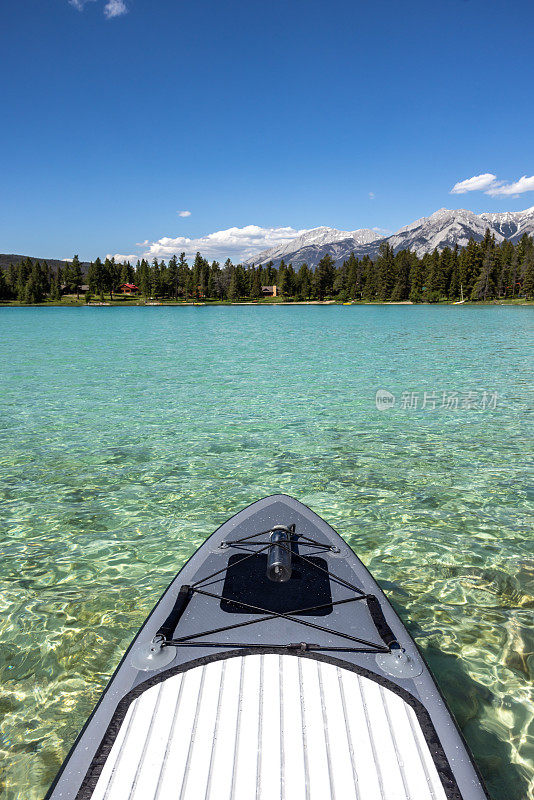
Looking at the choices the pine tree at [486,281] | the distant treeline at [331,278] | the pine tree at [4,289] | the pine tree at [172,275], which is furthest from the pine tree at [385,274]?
the pine tree at [4,289]

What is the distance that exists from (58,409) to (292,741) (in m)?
15.4

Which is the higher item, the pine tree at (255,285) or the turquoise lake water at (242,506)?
the pine tree at (255,285)

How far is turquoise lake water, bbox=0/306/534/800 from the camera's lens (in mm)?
4562

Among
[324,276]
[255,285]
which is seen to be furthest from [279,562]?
[255,285]

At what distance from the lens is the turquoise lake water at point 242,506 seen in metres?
4.56

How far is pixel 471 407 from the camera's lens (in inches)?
638

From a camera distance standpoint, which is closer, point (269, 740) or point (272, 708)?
point (269, 740)

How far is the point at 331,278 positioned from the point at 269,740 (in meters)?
178

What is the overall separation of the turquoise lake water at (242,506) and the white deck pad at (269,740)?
1.63 metres

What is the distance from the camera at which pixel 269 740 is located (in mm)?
2902

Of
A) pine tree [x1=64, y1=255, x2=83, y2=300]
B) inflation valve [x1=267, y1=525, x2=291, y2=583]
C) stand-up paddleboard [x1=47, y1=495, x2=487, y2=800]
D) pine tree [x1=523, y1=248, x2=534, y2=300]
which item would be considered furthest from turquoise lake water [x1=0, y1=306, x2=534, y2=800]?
pine tree [x1=64, y1=255, x2=83, y2=300]

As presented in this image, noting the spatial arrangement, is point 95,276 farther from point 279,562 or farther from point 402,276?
point 279,562

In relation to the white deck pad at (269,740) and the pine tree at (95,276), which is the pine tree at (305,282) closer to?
the pine tree at (95,276)

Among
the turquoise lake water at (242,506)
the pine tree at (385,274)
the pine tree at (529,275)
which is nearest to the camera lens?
the turquoise lake water at (242,506)
